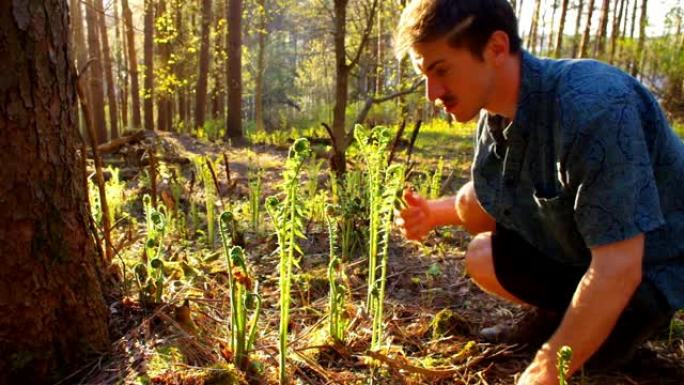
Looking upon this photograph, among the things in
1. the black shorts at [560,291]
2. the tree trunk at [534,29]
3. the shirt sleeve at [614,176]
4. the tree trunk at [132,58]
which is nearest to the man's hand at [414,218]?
the black shorts at [560,291]

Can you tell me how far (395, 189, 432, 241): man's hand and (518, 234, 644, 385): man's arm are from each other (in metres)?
0.94

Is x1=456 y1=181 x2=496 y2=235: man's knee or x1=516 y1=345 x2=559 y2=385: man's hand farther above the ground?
x1=456 y1=181 x2=496 y2=235: man's knee

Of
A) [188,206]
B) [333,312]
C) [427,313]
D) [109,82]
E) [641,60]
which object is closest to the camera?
[333,312]

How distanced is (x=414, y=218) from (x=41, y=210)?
1.50m

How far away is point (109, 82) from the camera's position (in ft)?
60.6

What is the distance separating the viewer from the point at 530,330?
208cm

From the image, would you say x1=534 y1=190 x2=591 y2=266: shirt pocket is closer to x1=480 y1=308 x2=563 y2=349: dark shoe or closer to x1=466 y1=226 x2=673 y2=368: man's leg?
x1=466 y1=226 x2=673 y2=368: man's leg

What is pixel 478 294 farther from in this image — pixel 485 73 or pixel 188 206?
pixel 188 206

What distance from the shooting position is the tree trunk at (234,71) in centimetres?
1170

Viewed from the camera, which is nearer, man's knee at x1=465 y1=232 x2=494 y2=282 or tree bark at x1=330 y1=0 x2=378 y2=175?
man's knee at x1=465 y1=232 x2=494 y2=282

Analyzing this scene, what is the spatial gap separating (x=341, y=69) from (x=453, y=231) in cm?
192

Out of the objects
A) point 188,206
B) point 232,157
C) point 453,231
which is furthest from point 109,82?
point 453,231

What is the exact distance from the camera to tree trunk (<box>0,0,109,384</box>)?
1528 millimetres

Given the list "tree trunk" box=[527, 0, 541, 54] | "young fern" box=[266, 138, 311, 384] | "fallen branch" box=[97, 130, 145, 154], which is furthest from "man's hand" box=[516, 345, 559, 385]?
"tree trunk" box=[527, 0, 541, 54]
